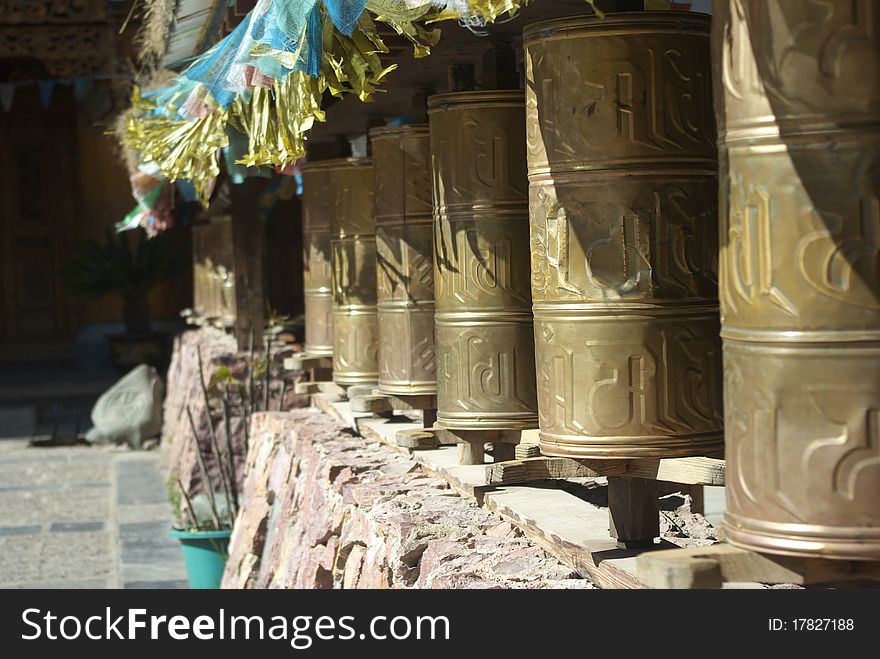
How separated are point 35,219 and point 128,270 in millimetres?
2363

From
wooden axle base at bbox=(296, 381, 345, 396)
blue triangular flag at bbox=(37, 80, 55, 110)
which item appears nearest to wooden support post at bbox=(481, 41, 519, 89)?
wooden axle base at bbox=(296, 381, 345, 396)

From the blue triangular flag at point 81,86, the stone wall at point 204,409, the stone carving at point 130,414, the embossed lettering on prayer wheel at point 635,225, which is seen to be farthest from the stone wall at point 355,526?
the blue triangular flag at point 81,86

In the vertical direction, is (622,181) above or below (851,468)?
above

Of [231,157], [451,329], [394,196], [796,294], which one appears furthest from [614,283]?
[231,157]

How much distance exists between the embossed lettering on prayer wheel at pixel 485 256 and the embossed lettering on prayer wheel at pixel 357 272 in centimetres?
188

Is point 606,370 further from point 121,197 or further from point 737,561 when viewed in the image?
point 121,197

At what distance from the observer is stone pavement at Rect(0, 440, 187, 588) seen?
7.20 m

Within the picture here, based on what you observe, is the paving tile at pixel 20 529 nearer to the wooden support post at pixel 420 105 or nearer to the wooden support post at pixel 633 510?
the wooden support post at pixel 420 105

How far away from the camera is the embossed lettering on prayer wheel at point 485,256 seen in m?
3.52

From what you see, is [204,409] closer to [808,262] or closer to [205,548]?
[205,548]

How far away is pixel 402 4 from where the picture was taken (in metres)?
2.83

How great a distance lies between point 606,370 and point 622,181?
0.38 metres

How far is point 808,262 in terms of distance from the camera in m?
2.03

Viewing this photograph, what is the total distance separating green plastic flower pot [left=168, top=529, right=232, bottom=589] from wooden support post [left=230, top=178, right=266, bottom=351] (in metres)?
1.87
